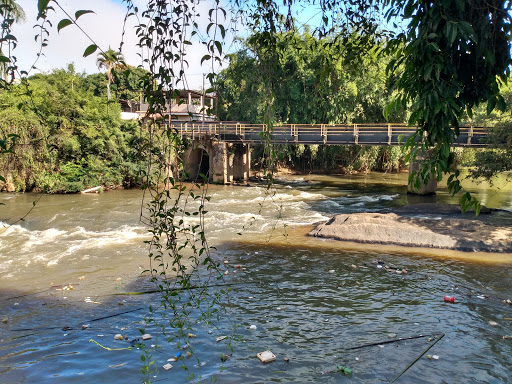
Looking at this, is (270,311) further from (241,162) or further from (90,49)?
(241,162)

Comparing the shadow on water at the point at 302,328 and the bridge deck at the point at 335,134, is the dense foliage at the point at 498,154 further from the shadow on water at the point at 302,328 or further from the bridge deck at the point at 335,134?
the shadow on water at the point at 302,328

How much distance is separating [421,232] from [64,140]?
67.2ft

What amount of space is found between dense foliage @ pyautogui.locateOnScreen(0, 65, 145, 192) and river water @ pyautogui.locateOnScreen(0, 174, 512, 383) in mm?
8831

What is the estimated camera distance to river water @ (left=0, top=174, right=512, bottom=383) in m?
6.25

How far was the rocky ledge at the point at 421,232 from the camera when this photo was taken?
13406 millimetres

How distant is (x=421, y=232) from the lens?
14.2 meters

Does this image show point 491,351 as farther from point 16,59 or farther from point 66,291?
point 66,291

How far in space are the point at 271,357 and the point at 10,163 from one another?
2273 cm

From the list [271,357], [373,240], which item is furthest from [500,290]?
[271,357]

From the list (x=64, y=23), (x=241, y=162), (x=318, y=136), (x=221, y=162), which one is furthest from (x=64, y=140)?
(x=64, y=23)

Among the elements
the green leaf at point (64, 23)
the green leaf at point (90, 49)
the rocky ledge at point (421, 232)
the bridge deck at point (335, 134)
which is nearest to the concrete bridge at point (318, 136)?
the bridge deck at point (335, 134)

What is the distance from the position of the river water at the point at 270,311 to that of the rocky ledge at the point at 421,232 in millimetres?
634

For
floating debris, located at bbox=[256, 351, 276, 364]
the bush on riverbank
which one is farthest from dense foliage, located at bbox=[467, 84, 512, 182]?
the bush on riverbank

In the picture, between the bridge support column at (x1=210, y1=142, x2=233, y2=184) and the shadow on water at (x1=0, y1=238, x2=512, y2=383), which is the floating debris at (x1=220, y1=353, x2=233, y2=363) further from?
the bridge support column at (x1=210, y1=142, x2=233, y2=184)
